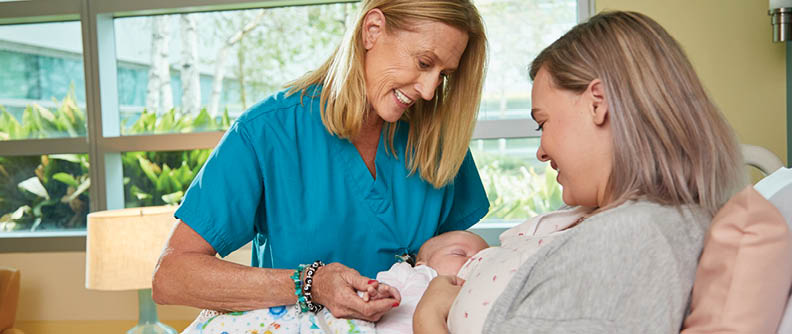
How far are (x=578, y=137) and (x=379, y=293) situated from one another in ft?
1.77

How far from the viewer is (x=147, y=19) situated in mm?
3406

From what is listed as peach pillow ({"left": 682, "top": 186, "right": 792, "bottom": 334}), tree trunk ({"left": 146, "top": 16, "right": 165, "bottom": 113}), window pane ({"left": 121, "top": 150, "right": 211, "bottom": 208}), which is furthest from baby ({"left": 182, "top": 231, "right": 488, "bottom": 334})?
tree trunk ({"left": 146, "top": 16, "right": 165, "bottom": 113})

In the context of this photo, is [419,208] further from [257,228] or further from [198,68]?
[198,68]

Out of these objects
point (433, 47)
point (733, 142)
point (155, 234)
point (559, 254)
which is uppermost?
point (433, 47)

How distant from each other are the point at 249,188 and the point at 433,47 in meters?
0.56

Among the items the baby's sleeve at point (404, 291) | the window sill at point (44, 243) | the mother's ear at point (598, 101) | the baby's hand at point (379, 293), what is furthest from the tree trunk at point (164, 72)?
the mother's ear at point (598, 101)

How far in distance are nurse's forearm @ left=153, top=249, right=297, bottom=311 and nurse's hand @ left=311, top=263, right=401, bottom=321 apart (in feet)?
0.25

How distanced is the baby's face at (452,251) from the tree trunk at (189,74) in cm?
203

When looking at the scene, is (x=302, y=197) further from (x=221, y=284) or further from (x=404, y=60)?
(x=404, y=60)

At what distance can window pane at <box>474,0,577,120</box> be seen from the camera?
3086 millimetres

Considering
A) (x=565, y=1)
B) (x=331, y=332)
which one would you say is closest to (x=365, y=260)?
(x=331, y=332)

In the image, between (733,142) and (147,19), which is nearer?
(733,142)

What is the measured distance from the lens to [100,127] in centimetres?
325

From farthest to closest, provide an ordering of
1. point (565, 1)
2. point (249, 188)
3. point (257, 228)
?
point (565, 1)
point (257, 228)
point (249, 188)
